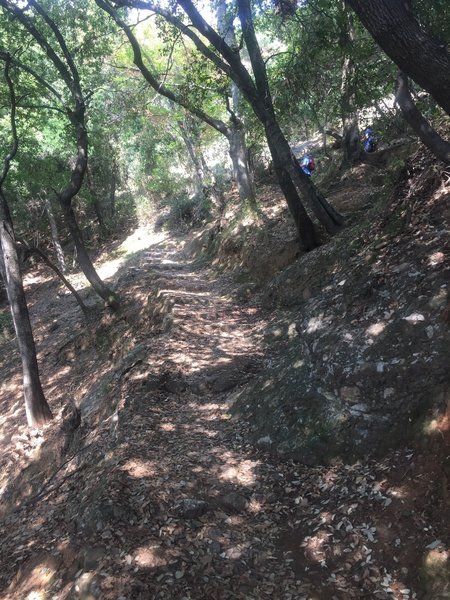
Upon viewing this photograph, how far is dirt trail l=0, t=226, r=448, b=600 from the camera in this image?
3.30 metres

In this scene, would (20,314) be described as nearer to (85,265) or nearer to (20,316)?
(20,316)

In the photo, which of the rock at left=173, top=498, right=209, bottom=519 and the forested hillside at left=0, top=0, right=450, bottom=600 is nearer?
the forested hillside at left=0, top=0, right=450, bottom=600

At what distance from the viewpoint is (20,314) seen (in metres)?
8.61

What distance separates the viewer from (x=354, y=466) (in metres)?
4.15

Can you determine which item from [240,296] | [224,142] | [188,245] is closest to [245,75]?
[240,296]

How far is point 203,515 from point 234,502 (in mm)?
327

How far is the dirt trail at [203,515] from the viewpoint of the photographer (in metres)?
3.30

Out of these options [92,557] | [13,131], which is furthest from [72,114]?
[92,557]

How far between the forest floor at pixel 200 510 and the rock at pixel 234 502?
1 centimetres

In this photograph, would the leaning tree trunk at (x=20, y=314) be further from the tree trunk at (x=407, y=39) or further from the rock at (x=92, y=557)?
the tree trunk at (x=407, y=39)

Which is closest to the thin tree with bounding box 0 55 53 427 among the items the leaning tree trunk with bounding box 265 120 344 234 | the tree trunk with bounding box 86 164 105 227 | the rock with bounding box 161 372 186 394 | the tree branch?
the tree branch

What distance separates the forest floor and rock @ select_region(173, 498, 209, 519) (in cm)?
1

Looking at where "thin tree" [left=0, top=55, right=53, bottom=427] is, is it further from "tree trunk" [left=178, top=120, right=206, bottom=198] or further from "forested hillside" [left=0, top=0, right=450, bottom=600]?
"tree trunk" [left=178, top=120, right=206, bottom=198]

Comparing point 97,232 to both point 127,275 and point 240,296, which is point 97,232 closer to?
point 127,275
